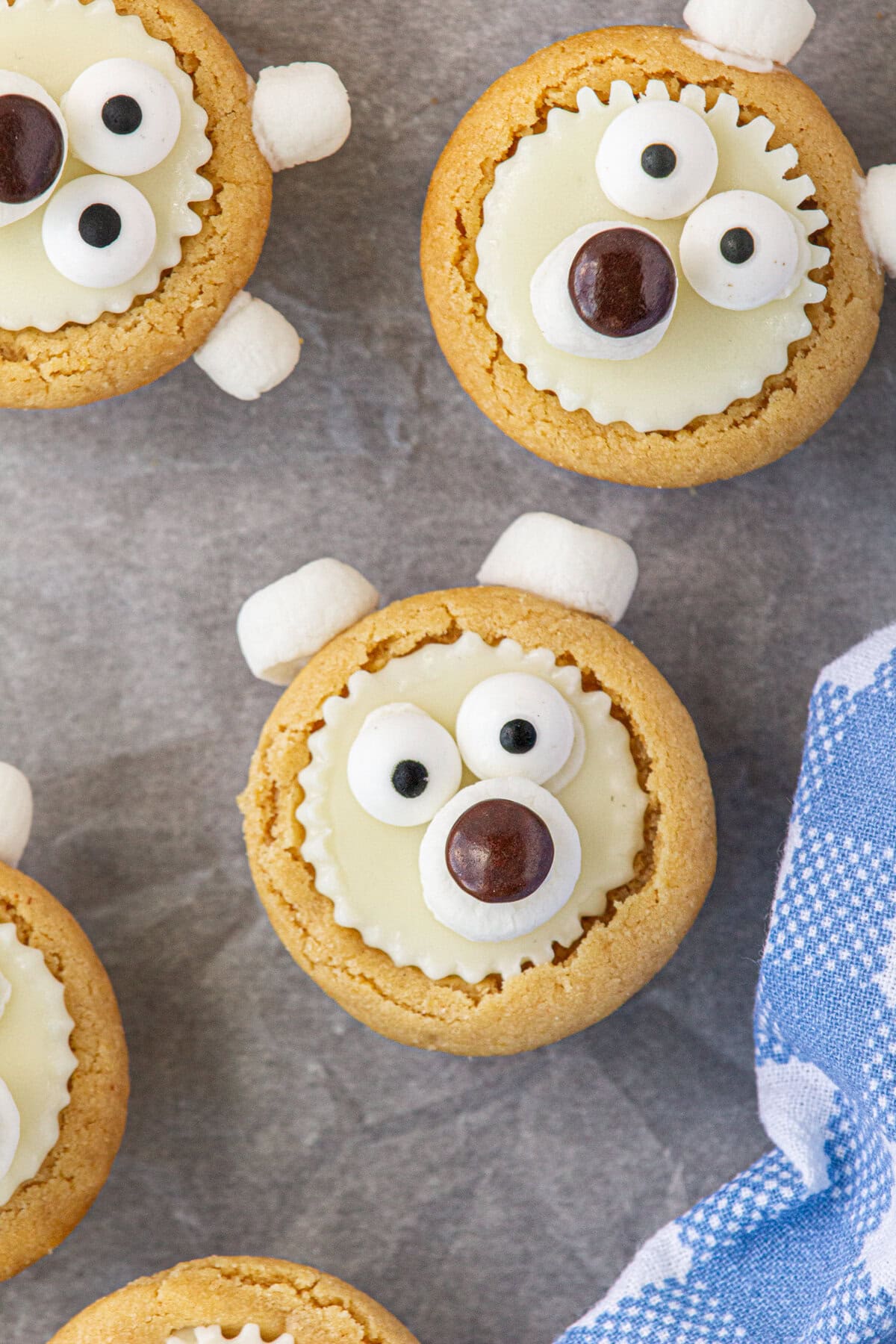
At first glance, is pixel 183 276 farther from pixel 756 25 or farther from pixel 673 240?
pixel 756 25

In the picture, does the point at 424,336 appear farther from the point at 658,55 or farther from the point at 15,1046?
the point at 15,1046

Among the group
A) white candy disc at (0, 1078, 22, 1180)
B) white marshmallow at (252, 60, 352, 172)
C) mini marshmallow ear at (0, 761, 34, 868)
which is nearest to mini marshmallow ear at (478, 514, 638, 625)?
white marshmallow at (252, 60, 352, 172)

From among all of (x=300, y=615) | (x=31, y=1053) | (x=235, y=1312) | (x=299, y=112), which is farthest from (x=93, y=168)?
(x=235, y=1312)

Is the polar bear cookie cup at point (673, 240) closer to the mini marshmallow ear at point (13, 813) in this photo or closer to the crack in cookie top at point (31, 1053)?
the mini marshmallow ear at point (13, 813)

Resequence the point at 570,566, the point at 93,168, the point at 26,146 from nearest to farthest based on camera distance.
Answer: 1. the point at 26,146
2. the point at 93,168
3. the point at 570,566

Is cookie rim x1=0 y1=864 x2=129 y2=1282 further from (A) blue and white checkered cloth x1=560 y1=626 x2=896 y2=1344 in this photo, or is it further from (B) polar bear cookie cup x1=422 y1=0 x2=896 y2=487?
(B) polar bear cookie cup x1=422 y1=0 x2=896 y2=487

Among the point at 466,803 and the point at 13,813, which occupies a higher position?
the point at 466,803
